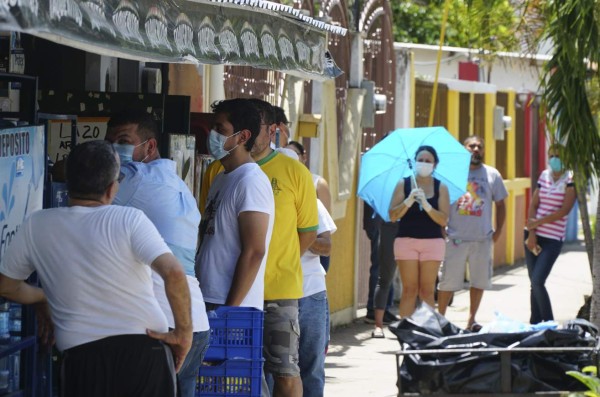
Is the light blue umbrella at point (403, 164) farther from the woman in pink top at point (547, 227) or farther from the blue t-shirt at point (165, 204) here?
the blue t-shirt at point (165, 204)

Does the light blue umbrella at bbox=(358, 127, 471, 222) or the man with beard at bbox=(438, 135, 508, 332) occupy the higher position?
the light blue umbrella at bbox=(358, 127, 471, 222)

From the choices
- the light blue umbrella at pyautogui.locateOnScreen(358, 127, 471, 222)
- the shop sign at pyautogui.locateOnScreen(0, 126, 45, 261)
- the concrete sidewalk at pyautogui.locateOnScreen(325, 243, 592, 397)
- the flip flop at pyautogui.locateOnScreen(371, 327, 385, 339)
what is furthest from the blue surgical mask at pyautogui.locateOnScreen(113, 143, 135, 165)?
the flip flop at pyautogui.locateOnScreen(371, 327, 385, 339)

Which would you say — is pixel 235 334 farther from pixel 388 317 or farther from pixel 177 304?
pixel 388 317

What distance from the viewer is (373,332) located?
1250 cm

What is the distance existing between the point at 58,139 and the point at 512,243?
1517cm

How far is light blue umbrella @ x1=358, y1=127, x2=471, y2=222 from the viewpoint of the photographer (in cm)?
1155

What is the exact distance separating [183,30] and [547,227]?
739 cm

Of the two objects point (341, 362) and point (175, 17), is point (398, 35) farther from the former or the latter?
point (175, 17)

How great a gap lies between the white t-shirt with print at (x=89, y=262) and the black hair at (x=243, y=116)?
63.7 inches

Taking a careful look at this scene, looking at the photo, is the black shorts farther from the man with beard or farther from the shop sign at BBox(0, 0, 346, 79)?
the man with beard

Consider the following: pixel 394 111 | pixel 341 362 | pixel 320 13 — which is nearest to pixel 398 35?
pixel 394 111

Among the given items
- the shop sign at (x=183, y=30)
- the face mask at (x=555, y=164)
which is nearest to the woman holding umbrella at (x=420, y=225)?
the face mask at (x=555, y=164)

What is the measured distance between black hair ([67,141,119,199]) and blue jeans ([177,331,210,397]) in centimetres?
87

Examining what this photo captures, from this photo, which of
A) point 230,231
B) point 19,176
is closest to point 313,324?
point 230,231
